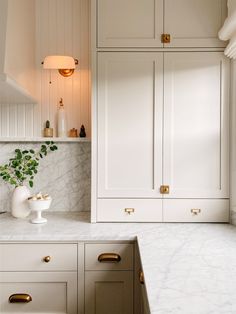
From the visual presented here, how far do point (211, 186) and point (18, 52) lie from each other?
4.77 ft

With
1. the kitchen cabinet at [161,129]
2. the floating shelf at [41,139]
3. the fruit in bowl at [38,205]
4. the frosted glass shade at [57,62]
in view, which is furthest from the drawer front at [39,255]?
the frosted glass shade at [57,62]

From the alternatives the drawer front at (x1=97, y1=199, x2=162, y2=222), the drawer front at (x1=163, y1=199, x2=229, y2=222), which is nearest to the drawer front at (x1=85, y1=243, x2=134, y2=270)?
the drawer front at (x1=97, y1=199, x2=162, y2=222)

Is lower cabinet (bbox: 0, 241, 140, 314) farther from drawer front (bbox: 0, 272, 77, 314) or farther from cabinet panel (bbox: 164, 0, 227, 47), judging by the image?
cabinet panel (bbox: 164, 0, 227, 47)

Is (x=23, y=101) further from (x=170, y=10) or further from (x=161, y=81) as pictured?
(x=170, y=10)

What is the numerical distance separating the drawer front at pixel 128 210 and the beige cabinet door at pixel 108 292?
367 millimetres

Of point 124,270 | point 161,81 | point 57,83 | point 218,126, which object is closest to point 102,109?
point 161,81

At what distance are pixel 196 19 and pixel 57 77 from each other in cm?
107

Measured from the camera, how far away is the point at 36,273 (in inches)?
74.6

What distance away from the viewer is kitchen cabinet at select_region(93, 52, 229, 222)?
2131mm

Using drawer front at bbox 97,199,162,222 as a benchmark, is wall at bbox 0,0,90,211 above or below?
above

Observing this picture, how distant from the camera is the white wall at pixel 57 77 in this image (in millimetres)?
2498

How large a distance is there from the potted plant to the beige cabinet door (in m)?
0.78

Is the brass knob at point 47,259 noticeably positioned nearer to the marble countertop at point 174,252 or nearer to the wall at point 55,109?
the marble countertop at point 174,252

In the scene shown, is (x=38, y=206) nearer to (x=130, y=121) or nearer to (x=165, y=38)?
(x=130, y=121)
